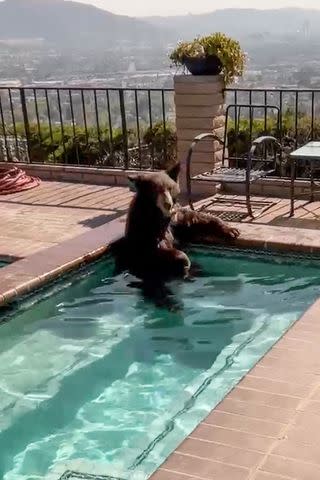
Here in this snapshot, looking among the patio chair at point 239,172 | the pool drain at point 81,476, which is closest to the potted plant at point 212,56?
the patio chair at point 239,172

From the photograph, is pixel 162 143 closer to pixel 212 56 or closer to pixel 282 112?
pixel 282 112

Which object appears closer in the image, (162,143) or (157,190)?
(157,190)

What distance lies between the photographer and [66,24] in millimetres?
26297

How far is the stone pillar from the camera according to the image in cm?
708

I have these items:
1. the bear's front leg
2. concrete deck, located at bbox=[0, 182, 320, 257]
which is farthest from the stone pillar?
the bear's front leg

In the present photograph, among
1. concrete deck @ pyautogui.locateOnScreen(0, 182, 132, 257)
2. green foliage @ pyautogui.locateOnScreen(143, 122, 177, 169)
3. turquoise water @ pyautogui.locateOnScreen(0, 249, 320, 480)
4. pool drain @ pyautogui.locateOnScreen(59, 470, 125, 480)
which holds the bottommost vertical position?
turquoise water @ pyautogui.locateOnScreen(0, 249, 320, 480)

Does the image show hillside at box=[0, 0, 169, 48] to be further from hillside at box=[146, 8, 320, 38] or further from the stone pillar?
the stone pillar

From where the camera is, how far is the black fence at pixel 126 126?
7.70 m

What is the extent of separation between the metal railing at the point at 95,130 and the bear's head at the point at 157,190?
2583mm

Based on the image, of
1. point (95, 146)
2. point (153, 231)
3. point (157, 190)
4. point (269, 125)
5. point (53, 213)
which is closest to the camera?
point (157, 190)

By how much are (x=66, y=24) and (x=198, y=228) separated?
73.4 feet

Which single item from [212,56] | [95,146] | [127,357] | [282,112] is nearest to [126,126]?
[95,146]

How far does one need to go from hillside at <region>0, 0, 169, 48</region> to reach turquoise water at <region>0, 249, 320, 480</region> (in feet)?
61.9

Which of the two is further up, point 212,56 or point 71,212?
point 212,56
